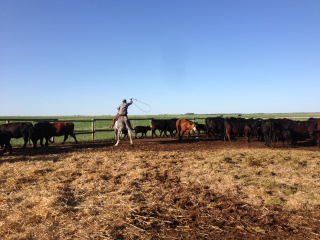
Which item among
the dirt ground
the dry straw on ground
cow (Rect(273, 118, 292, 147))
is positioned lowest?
the dry straw on ground

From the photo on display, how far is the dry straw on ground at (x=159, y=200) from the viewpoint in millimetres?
4078

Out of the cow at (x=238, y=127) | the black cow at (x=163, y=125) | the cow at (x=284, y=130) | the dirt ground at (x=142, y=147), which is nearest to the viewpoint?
the dirt ground at (x=142, y=147)

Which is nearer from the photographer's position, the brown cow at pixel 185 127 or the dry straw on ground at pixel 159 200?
the dry straw on ground at pixel 159 200

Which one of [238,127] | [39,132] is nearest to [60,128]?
[39,132]

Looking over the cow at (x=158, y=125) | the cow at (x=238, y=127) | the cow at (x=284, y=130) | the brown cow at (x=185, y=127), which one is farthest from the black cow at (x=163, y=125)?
the cow at (x=284, y=130)

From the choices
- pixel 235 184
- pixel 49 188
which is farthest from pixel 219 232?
pixel 49 188

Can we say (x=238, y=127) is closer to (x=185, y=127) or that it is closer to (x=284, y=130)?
(x=284, y=130)

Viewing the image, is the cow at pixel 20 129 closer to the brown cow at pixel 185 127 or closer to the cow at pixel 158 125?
the brown cow at pixel 185 127

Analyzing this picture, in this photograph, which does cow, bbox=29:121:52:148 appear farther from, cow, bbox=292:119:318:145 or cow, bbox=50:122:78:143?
cow, bbox=292:119:318:145

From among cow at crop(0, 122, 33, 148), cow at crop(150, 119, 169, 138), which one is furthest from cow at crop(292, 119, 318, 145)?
cow at crop(0, 122, 33, 148)

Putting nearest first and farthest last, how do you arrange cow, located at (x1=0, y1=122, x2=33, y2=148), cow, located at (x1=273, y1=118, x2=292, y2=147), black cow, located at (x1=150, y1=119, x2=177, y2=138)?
cow, located at (x1=0, y1=122, x2=33, y2=148)
cow, located at (x1=273, y1=118, x2=292, y2=147)
black cow, located at (x1=150, y1=119, x2=177, y2=138)

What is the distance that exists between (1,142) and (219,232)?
10181 mm

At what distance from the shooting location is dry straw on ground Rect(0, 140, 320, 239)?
4.08 metres

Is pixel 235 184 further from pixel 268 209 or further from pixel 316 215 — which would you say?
pixel 316 215
